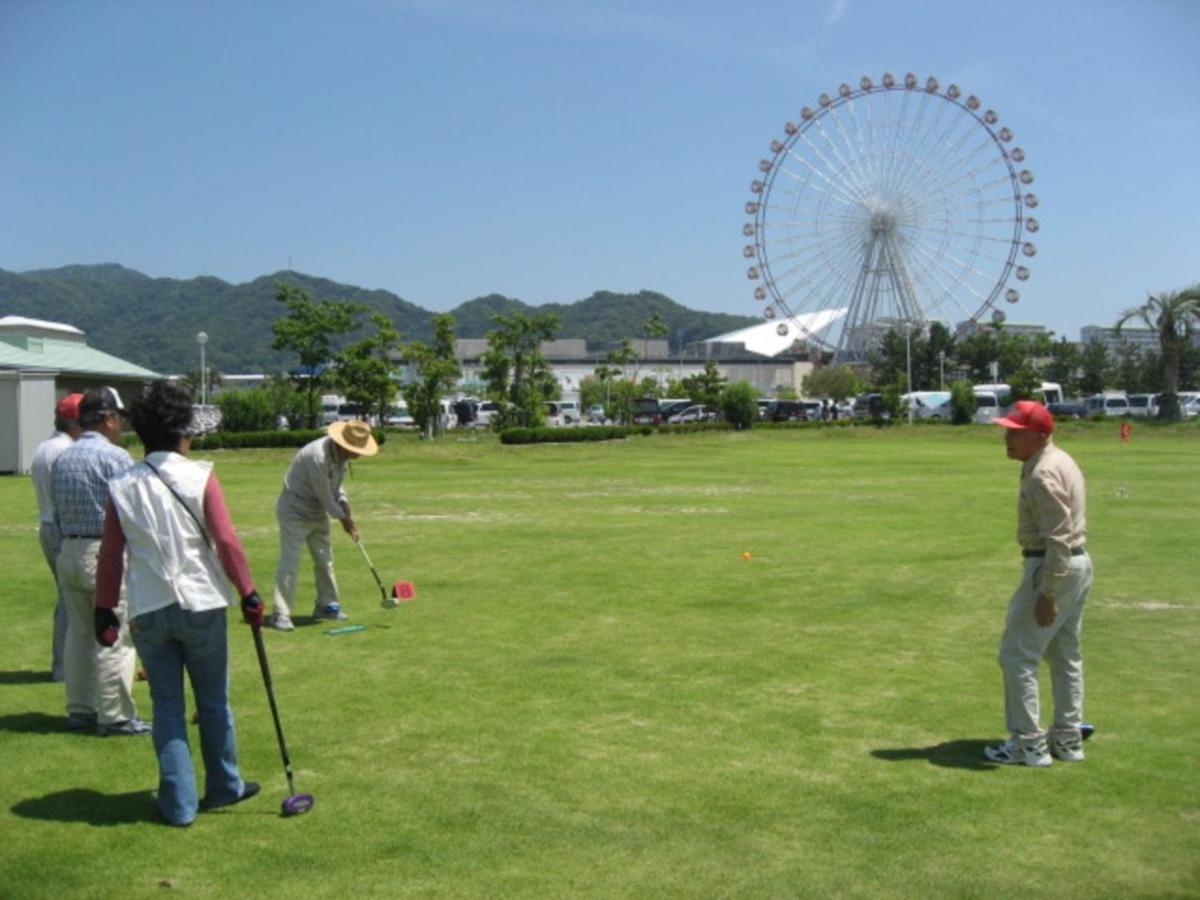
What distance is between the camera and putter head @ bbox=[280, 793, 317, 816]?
243 inches

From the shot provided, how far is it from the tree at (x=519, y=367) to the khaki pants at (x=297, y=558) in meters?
45.1

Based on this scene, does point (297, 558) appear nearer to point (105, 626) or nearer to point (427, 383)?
point (105, 626)

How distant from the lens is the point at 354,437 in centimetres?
1123

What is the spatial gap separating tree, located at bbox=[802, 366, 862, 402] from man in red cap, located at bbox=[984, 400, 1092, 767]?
99.6 metres

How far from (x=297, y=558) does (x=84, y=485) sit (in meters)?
3.71

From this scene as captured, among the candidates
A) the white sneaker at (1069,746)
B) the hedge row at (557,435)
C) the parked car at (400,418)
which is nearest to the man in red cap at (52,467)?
the white sneaker at (1069,746)

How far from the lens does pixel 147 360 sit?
194 m

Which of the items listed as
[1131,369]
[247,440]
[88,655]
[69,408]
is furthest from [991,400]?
[88,655]

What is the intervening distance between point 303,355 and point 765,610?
150 ft

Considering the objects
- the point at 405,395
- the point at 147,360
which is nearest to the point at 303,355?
the point at 405,395

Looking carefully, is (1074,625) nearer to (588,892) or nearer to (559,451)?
(588,892)

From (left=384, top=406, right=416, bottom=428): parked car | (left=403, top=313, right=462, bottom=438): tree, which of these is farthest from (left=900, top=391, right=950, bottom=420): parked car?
(left=384, top=406, right=416, bottom=428): parked car

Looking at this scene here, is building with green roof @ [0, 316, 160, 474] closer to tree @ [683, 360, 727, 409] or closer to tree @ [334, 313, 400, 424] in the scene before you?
tree @ [334, 313, 400, 424]

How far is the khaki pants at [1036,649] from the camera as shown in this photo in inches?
273
